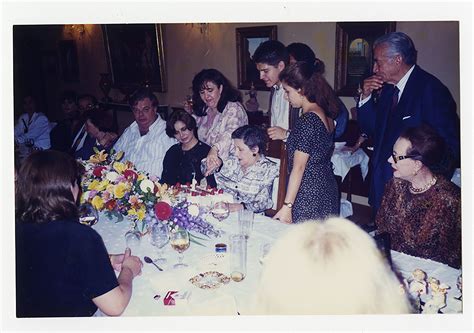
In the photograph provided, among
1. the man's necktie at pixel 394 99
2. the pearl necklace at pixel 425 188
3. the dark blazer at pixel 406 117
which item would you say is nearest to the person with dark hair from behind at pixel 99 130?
the dark blazer at pixel 406 117

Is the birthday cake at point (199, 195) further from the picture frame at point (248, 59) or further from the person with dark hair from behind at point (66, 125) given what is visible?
the picture frame at point (248, 59)

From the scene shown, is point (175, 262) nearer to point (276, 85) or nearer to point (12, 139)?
point (12, 139)

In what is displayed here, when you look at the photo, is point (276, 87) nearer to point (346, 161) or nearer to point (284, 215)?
point (346, 161)

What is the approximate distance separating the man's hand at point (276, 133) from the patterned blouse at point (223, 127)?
0.22 m

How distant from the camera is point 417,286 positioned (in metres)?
1.31

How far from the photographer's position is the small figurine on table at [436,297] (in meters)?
1.31

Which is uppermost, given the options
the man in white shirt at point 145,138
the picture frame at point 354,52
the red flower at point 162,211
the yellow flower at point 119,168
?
the picture frame at point 354,52

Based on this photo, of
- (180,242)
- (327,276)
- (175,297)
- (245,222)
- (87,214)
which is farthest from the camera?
(87,214)

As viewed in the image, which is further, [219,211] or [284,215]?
[284,215]

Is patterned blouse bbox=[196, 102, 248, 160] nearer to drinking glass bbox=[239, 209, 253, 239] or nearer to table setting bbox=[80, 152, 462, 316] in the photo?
table setting bbox=[80, 152, 462, 316]

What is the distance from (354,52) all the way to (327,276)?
154 cm

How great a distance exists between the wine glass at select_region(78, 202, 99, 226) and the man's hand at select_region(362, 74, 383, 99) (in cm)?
139

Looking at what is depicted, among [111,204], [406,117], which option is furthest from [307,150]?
[111,204]

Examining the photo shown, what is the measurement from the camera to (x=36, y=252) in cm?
128
